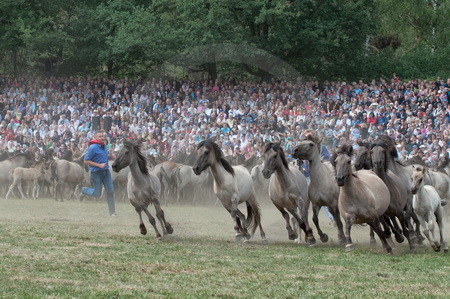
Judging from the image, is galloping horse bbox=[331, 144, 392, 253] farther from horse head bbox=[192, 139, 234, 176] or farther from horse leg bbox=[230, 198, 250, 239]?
horse head bbox=[192, 139, 234, 176]

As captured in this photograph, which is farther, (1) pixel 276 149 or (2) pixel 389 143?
(2) pixel 389 143

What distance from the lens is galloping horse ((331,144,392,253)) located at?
43.6 ft

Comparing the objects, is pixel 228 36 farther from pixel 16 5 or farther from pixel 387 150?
pixel 387 150

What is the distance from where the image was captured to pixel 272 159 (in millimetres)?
14641

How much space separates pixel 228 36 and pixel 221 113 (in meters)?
8.87

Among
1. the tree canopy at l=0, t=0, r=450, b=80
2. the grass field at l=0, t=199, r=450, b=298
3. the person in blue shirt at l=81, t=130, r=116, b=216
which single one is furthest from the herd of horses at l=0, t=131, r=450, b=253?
the tree canopy at l=0, t=0, r=450, b=80

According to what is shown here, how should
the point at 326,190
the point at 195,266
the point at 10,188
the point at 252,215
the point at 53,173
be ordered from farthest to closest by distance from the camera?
the point at 53,173 → the point at 10,188 → the point at 252,215 → the point at 326,190 → the point at 195,266

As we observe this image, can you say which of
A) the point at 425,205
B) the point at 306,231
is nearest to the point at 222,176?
the point at 306,231

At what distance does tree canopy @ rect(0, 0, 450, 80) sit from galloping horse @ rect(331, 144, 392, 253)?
26703mm

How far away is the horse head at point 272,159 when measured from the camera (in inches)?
571

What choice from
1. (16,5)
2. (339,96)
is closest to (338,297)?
(339,96)

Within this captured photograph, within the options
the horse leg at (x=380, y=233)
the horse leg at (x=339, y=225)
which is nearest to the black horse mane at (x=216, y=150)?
the horse leg at (x=339, y=225)

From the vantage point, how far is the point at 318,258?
12.5 meters

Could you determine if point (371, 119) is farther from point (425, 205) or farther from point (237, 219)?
point (425, 205)
